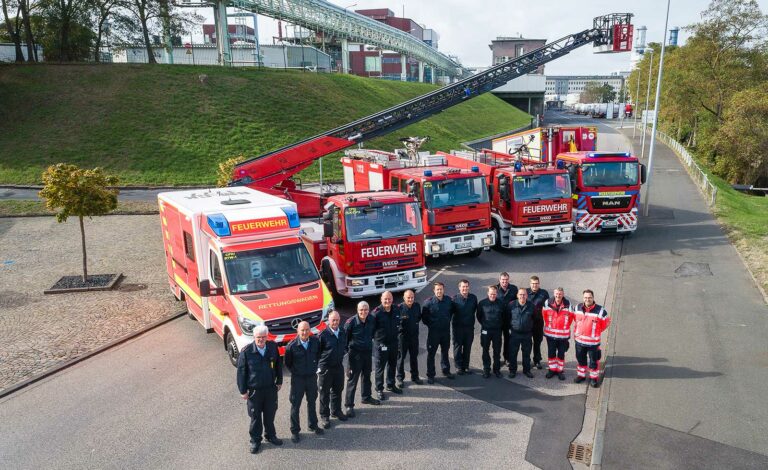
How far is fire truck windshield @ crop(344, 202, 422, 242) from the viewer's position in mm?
13258

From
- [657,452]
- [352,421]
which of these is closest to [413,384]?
[352,421]

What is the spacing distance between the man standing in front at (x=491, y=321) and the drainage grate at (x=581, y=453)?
2.27 meters

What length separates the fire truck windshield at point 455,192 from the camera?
16266mm

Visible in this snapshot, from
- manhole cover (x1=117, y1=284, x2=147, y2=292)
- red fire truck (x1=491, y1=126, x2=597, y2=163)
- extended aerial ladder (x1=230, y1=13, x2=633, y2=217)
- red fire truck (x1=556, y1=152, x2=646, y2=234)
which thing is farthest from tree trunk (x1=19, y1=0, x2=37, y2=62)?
red fire truck (x1=556, y1=152, x2=646, y2=234)

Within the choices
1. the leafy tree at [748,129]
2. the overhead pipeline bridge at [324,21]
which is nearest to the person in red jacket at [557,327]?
the leafy tree at [748,129]

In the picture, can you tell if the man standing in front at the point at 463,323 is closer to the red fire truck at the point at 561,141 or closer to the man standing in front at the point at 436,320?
the man standing in front at the point at 436,320

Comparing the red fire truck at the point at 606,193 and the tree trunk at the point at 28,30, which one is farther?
the tree trunk at the point at 28,30

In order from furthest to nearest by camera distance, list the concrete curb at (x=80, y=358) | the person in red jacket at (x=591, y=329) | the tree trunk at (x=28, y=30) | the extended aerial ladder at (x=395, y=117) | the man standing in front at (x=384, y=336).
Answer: the tree trunk at (x=28, y=30)
the extended aerial ladder at (x=395, y=117)
the concrete curb at (x=80, y=358)
the person in red jacket at (x=591, y=329)
the man standing in front at (x=384, y=336)

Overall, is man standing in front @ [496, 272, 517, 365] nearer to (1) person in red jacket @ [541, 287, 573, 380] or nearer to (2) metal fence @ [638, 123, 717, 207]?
(1) person in red jacket @ [541, 287, 573, 380]

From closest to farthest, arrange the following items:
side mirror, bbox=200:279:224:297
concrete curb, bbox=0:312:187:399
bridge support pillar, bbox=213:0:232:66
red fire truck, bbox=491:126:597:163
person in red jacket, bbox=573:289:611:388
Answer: person in red jacket, bbox=573:289:611:388
concrete curb, bbox=0:312:187:399
side mirror, bbox=200:279:224:297
red fire truck, bbox=491:126:597:163
bridge support pillar, bbox=213:0:232:66

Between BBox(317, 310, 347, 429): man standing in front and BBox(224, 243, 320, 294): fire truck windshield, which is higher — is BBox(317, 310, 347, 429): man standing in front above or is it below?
below

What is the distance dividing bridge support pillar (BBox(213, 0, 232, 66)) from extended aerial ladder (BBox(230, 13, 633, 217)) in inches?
1183

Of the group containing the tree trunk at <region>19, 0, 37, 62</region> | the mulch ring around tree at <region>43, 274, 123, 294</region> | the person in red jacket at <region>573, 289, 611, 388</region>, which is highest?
the tree trunk at <region>19, 0, 37, 62</region>

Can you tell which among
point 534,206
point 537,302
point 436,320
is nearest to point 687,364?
point 537,302
